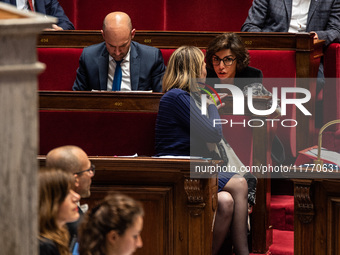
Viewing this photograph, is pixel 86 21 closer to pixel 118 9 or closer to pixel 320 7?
pixel 118 9

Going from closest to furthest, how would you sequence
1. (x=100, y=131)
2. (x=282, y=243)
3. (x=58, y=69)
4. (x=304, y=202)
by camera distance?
(x=304, y=202), (x=100, y=131), (x=282, y=243), (x=58, y=69)

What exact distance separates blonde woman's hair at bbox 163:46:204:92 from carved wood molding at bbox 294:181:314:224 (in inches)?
16.9

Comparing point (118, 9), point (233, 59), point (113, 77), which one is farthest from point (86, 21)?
point (233, 59)

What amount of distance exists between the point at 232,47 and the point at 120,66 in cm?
47

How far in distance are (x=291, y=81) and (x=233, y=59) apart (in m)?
0.28

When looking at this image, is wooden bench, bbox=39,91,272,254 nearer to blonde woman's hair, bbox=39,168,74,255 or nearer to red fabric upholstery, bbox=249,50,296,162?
red fabric upholstery, bbox=249,50,296,162

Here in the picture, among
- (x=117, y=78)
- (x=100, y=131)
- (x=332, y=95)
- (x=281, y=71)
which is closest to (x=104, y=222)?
(x=100, y=131)

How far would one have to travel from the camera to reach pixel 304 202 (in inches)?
71.2

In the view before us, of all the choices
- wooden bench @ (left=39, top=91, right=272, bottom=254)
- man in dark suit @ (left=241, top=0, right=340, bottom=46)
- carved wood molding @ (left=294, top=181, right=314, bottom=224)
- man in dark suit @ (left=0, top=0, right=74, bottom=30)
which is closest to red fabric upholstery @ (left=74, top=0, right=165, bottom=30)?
man in dark suit @ (left=0, top=0, right=74, bottom=30)

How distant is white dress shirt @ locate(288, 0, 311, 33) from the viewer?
2.89 meters

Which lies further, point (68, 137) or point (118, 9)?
point (118, 9)

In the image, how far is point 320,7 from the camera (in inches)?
113

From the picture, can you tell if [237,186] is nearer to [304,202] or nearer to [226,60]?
[304,202]

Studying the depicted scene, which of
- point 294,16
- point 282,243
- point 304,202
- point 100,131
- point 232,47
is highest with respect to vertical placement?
point 294,16
